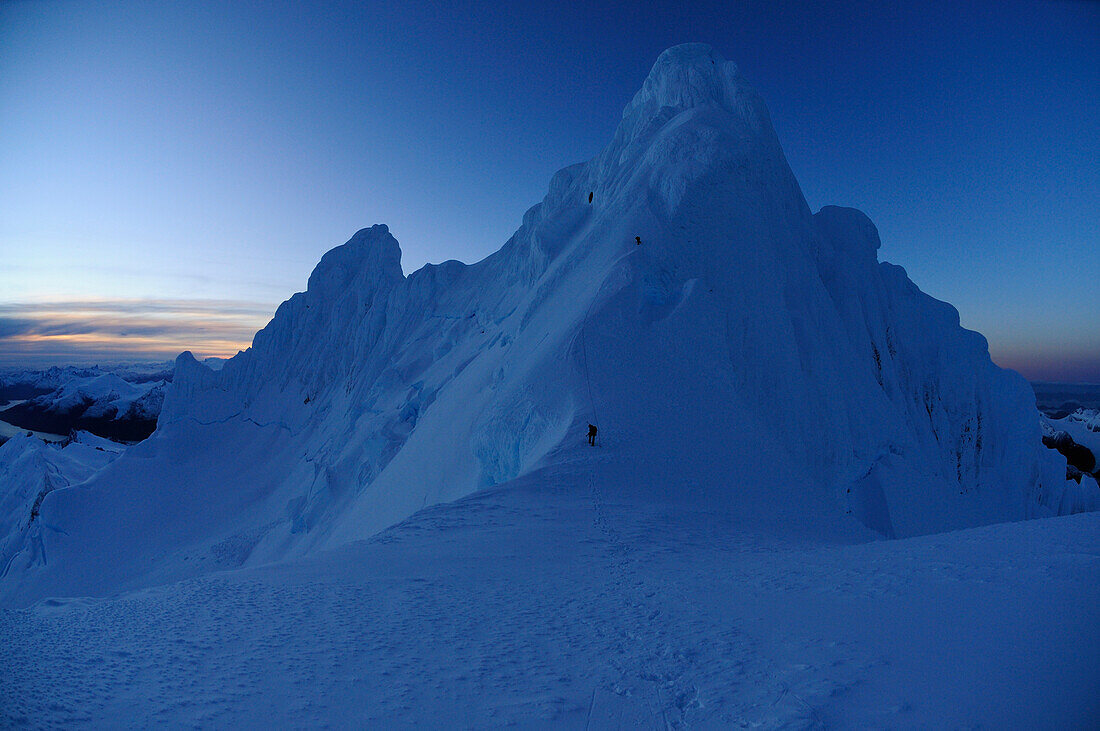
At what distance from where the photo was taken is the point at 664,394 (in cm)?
1614

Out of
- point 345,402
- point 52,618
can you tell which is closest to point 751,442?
point 52,618

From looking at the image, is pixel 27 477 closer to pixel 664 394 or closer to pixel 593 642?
pixel 664 394

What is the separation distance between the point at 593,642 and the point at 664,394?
11.4 metres

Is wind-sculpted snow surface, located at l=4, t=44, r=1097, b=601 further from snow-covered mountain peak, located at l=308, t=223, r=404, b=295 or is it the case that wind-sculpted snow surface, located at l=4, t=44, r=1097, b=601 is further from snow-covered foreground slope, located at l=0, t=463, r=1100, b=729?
snow-covered mountain peak, located at l=308, t=223, r=404, b=295

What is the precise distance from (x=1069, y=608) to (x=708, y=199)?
2102 cm

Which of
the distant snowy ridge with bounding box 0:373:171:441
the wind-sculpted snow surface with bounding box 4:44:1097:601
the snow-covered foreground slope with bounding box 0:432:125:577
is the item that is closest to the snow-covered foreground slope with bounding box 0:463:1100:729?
the wind-sculpted snow surface with bounding box 4:44:1097:601

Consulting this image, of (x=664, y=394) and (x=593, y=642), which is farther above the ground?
(x=664, y=394)

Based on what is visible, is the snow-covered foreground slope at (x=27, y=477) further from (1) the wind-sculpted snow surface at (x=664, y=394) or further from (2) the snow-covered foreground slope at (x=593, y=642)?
(2) the snow-covered foreground slope at (x=593, y=642)

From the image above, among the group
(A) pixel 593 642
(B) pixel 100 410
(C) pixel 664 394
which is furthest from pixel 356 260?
(B) pixel 100 410

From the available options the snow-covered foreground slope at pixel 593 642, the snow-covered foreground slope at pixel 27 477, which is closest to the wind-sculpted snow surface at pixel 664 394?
the snow-covered foreground slope at pixel 593 642

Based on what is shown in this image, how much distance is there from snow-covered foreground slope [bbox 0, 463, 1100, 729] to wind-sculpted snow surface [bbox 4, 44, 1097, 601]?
490cm

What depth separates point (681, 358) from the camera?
17766mm

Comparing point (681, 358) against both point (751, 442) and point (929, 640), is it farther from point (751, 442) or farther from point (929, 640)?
point (929, 640)

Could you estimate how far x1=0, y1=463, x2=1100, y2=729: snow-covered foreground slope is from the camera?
4.04 metres
